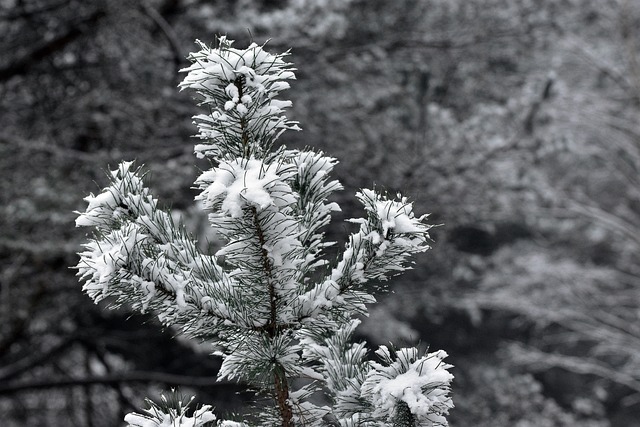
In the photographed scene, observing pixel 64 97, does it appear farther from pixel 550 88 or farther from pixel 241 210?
pixel 241 210

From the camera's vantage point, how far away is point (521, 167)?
4707 mm

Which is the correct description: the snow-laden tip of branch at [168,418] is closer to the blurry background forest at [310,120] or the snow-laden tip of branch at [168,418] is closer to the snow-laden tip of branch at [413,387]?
the snow-laden tip of branch at [413,387]

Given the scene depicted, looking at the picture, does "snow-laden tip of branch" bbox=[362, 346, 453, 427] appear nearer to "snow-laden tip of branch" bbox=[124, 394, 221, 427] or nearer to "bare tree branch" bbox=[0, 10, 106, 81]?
"snow-laden tip of branch" bbox=[124, 394, 221, 427]

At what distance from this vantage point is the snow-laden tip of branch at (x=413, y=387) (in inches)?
38.7

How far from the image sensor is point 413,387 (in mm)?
988

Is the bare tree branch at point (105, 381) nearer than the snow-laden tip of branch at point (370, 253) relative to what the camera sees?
No

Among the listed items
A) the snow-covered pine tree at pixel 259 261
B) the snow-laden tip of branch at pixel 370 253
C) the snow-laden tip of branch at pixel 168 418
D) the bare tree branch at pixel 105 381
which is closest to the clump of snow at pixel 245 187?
the snow-covered pine tree at pixel 259 261

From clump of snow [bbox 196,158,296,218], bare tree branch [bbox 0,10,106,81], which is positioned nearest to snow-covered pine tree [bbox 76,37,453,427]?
clump of snow [bbox 196,158,296,218]

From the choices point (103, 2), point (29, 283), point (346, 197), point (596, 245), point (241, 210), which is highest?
point (596, 245)

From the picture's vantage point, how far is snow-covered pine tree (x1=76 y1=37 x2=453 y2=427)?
94 cm

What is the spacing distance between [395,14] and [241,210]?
4.43 meters

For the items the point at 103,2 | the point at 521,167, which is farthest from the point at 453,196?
the point at 103,2

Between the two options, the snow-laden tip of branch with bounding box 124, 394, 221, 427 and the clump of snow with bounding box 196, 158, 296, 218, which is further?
the snow-laden tip of branch with bounding box 124, 394, 221, 427

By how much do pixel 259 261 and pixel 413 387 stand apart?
330 mm
